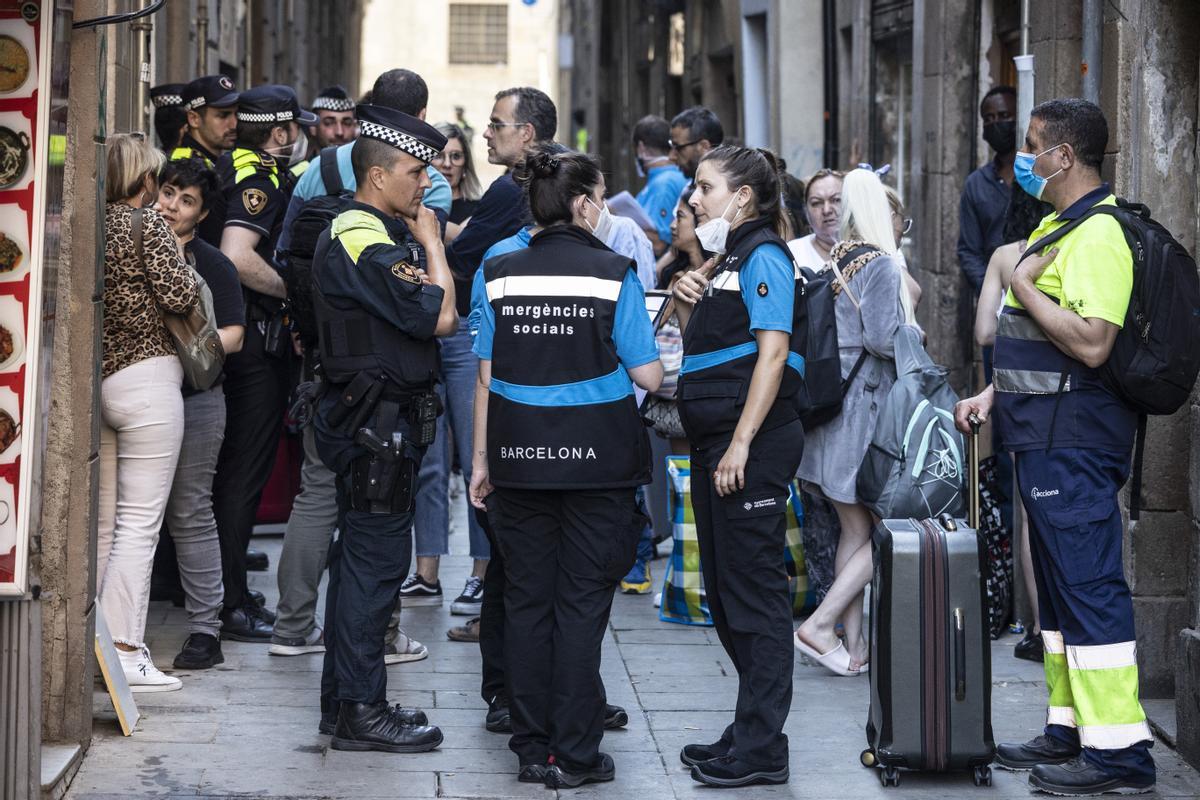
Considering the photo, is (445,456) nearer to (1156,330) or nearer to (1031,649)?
(1031,649)

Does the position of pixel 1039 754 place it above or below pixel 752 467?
below

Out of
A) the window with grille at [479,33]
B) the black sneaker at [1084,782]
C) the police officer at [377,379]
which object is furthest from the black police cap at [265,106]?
the window with grille at [479,33]

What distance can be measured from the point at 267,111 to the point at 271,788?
10.4 ft

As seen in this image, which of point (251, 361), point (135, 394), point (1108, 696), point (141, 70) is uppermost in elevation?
point (141, 70)

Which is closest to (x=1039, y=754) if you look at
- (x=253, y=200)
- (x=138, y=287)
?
(x=138, y=287)

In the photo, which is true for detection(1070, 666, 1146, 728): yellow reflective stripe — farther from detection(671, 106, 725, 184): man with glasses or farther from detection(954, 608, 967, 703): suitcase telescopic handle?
detection(671, 106, 725, 184): man with glasses

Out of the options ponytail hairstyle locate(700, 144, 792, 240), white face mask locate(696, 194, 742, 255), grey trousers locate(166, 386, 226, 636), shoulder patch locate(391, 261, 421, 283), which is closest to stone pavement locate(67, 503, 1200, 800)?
grey trousers locate(166, 386, 226, 636)

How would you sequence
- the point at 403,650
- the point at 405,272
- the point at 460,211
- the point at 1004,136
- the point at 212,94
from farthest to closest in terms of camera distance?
the point at 1004,136, the point at 460,211, the point at 212,94, the point at 403,650, the point at 405,272

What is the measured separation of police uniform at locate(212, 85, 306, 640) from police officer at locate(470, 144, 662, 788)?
6.22 ft

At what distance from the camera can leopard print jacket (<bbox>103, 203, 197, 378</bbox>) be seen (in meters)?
5.82

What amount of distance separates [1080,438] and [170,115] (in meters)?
4.32

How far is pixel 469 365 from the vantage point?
749 centimetres

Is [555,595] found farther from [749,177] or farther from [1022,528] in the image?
[1022,528]

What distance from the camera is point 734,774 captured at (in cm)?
525
